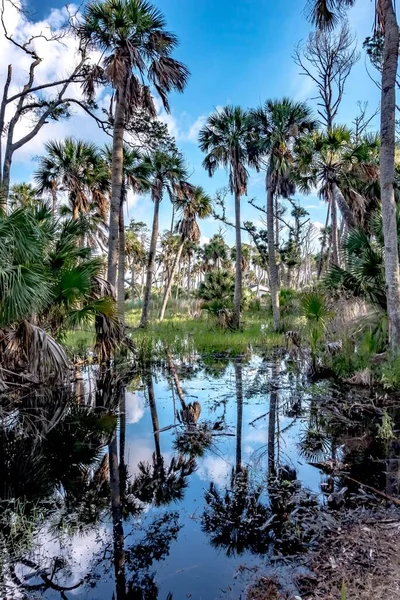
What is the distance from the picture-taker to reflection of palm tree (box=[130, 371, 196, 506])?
4.29m

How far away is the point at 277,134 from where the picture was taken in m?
19.9

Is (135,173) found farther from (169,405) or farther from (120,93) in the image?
(169,405)

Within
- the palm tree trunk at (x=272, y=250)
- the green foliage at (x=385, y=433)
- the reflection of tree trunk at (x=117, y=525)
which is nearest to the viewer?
the reflection of tree trunk at (x=117, y=525)

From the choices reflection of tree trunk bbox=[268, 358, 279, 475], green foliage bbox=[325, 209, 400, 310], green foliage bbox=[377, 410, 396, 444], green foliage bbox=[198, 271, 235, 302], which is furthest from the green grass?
green foliage bbox=[377, 410, 396, 444]

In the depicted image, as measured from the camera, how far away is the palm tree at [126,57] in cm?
1270

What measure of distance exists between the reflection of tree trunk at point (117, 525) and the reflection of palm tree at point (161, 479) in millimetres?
217

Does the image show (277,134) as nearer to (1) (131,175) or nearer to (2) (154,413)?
(1) (131,175)

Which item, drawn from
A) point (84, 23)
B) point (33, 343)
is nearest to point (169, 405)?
point (33, 343)

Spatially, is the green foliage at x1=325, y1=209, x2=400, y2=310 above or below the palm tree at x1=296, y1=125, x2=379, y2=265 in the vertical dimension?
below

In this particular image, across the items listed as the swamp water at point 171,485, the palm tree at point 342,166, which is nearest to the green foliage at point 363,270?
the swamp water at point 171,485

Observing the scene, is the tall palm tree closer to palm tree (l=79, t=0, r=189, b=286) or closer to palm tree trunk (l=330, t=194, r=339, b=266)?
palm tree (l=79, t=0, r=189, b=286)

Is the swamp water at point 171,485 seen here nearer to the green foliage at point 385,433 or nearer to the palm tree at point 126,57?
the green foliage at point 385,433

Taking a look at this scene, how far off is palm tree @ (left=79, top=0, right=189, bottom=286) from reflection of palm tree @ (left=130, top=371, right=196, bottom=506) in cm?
867

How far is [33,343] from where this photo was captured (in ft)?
24.3
